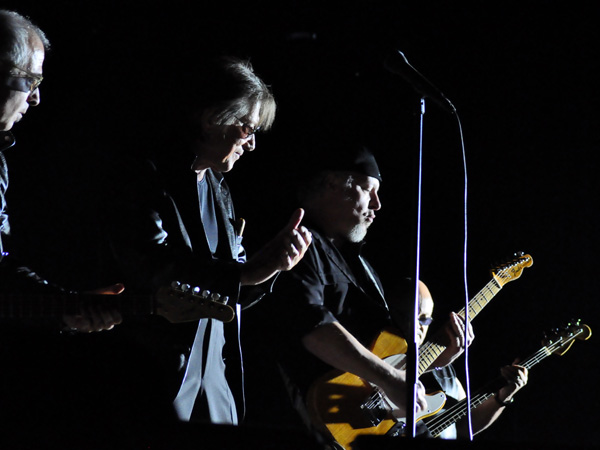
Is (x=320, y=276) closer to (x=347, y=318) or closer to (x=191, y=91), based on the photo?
(x=347, y=318)

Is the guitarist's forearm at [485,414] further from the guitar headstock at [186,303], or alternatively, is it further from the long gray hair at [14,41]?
the long gray hair at [14,41]

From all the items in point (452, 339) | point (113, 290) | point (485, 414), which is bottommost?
point (485, 414)

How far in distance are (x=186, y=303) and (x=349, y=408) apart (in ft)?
4.03

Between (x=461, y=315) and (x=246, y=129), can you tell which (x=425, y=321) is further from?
(x=246, y=129)

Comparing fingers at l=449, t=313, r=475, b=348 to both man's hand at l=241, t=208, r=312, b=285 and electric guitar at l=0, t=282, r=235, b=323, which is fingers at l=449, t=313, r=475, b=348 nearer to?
man's hand at l=241, t=208, r=312, b=285

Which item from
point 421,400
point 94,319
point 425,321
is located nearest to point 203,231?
point 94,319

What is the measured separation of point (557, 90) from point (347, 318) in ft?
6.61

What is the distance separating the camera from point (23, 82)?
2316mm

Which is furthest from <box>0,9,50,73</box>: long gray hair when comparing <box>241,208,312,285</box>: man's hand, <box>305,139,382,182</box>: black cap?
<box>305,139,382,182</box>: black cap

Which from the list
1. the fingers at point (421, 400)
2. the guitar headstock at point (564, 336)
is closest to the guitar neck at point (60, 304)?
the fingers at point (421, 400)

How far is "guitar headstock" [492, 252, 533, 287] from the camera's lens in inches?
156

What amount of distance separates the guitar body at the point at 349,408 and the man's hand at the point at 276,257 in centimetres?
97

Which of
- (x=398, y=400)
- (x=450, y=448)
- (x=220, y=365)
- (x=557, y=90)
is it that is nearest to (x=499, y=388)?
(x=398, y=400)

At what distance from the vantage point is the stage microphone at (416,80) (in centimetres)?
229
